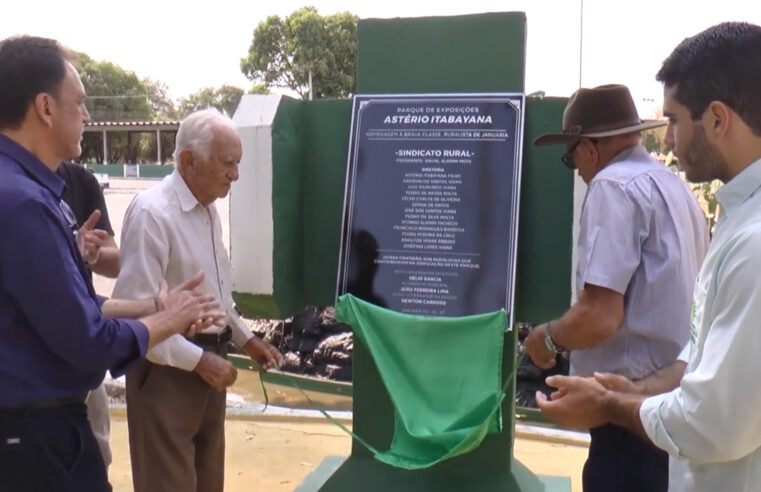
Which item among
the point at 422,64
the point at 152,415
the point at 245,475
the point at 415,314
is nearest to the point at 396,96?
the point at 422,64

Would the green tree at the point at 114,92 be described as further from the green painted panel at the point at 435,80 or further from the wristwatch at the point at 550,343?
the wristwatch at the point at 550,343

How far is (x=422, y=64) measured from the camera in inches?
126

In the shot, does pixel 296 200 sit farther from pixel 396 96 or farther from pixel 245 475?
pixel 245 475

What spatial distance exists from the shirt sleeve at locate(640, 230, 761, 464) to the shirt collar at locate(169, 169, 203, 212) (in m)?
2.05

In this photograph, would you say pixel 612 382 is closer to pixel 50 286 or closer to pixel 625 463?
pixel 625 463

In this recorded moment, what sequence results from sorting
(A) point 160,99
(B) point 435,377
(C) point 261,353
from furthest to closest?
1. (A) point 160,99
2. (C) point 261,353
3. (B) point 435,377

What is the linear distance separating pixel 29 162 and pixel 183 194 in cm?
98

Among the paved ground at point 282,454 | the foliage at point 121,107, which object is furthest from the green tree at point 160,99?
the paved ground at point 282,454

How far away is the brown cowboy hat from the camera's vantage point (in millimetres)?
2654

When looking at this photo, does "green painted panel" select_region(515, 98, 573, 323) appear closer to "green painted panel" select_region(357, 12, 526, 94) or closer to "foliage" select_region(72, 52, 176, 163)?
"green painted panel" select_region(357, 12, 526, 94)

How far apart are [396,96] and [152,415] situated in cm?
161

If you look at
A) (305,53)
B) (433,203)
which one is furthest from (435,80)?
(305,53)

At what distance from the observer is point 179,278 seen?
298cm

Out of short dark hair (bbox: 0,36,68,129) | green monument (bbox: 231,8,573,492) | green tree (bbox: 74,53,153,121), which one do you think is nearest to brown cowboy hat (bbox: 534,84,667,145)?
green monument (bbox: 231,8,573,492)
